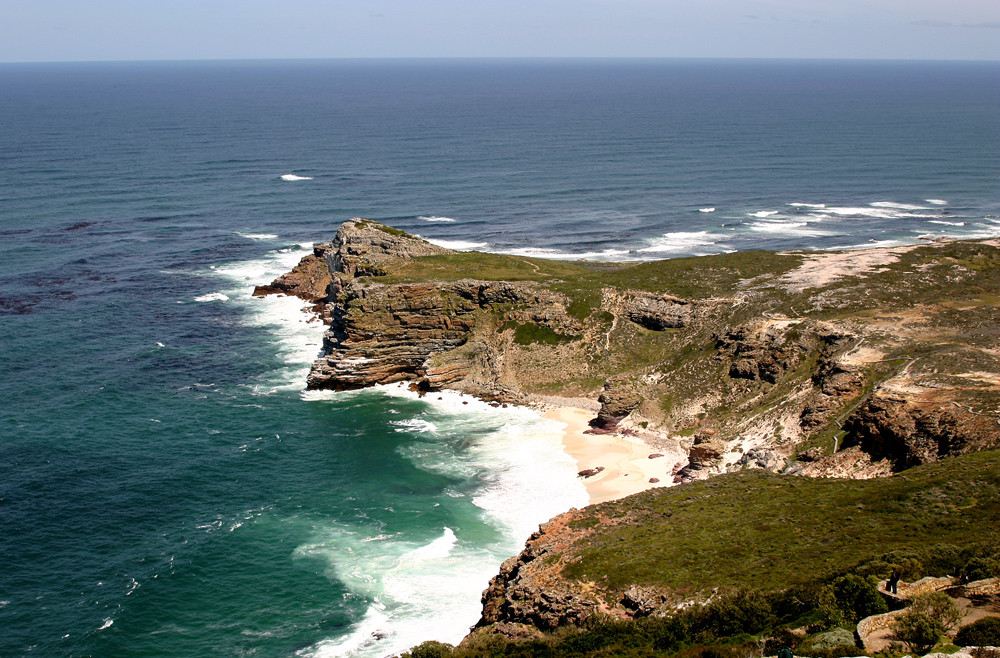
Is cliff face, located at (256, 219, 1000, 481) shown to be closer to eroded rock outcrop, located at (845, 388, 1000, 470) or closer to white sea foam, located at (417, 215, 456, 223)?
eroded rock outcrop, located at (845, 388, 1000, 470)

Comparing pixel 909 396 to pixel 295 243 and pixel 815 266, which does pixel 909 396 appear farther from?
pixel 295 243

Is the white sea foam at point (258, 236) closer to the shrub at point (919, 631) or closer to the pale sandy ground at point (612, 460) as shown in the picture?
the pale sandy ground at point (612, 460)

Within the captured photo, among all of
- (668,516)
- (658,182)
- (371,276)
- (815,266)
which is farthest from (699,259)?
(658,182)

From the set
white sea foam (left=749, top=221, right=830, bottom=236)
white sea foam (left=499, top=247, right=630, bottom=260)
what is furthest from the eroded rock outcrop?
white sea foam (left=749, top=221, right=830, bottom=236)

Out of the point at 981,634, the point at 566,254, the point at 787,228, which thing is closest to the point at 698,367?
the point at 981,634

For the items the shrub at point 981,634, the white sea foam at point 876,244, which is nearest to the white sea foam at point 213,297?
the white sea foam at point 876,244

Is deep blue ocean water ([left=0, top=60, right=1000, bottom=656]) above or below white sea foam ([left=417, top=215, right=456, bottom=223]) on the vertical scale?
below

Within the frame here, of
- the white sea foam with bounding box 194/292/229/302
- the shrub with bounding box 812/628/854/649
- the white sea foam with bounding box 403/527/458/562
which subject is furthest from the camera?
the white sea foam with bounding box 194/292/229/302
